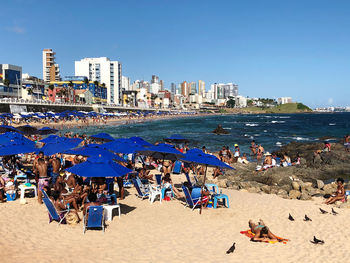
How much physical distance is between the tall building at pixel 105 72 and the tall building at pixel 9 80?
50.2m

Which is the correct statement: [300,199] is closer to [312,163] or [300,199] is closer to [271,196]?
[271,196]

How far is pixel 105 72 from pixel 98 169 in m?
141

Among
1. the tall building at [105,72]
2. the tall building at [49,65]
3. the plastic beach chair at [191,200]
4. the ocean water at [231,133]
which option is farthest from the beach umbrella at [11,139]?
the tall building at [105,72]

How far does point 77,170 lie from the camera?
7723mm

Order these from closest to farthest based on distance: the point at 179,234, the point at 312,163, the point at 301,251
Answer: the point at 301,251 → the point at 179,234 → the point at 312,163

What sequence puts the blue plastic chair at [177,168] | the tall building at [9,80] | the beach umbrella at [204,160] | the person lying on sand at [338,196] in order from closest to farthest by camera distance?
the beach umbrella at [204,160] → the person lying on sand at [338,196] → the blue plastic chair at [177,168] → the tall building at [9,80]

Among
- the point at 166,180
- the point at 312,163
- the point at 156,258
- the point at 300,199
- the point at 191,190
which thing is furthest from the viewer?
the point at 312,163

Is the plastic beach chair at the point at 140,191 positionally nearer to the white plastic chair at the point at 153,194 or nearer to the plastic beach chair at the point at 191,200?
the white plastic chair at the point at 153,194

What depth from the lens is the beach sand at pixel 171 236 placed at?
6289mm

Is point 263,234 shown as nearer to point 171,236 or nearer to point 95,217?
point 171,236

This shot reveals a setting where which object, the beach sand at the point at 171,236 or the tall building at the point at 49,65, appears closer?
the beach sand at the point at 171,236

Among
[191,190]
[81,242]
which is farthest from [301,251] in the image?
[81,242]

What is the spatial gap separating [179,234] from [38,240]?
318cm

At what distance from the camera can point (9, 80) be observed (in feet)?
296
